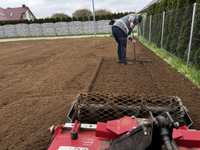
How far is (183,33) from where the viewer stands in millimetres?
8422

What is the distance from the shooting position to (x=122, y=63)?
843cm

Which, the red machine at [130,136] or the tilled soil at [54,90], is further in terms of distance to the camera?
the tilled soil at [54,90]

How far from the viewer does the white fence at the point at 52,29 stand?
35875mm

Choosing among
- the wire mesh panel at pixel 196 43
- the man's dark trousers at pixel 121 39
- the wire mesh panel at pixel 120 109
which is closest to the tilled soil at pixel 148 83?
the man's dark trousers at pixel 121 39

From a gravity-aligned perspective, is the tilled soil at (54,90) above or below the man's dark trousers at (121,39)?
below

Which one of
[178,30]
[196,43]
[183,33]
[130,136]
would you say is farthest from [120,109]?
[178,30]

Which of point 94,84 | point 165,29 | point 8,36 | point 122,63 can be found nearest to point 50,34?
point 8,36

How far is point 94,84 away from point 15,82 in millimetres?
2112

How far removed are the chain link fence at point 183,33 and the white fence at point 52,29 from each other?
24.5 meters

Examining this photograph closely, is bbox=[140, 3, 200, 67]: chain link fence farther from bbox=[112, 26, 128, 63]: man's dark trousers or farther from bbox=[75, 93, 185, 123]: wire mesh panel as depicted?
bbox=[75, 93, 185, 123]: wire mesh panel

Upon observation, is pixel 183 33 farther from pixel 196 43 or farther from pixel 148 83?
pixel 148 83

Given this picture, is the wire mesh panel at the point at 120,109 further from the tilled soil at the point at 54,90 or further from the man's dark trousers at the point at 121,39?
the man's dark trousers at the point at 121,39

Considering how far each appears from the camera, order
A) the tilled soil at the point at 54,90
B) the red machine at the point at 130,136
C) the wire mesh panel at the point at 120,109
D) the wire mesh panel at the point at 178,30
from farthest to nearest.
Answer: the wire mesh panel at the point at 178,30 → the tilled soil at the point at 54,90 → the wire mesh panel at the point at 120,109 → the red machine at the point at 130,136

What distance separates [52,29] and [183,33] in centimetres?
3040
